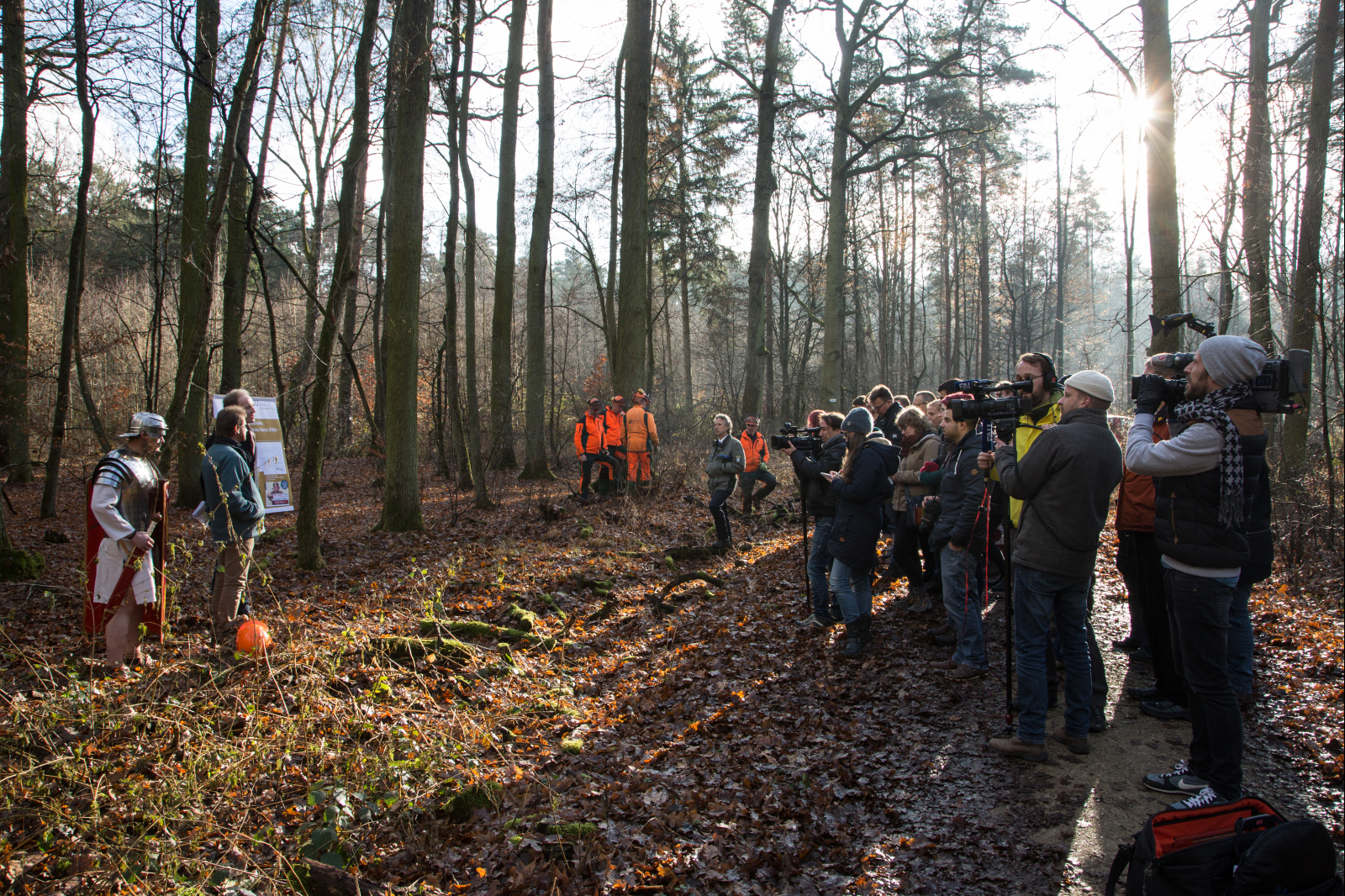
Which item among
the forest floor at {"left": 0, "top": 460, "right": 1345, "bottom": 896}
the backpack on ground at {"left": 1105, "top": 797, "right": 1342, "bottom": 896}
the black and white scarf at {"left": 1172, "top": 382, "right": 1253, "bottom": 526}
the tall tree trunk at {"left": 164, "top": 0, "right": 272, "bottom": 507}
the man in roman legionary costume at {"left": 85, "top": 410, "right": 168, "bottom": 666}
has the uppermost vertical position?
the tall tree trunk at {"left": 164, "top": 0, "right": 272, "bottom": 507}

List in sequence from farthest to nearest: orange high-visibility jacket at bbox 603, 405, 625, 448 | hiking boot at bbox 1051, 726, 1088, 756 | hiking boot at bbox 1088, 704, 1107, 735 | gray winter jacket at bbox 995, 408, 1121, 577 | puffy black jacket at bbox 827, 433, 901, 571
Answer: orange high-visibility jacket at bbox 603, 405, 625, 448, puffy black jacket at bbox 827, 433, 901, 571, hiking boot at bbox 1088, 704, 1107, 735, hiking boot at bbox 1051, 726, 1088, 756, gray winter jacket at bbox 995, 408, 1121, 577

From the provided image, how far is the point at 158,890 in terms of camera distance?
283cm

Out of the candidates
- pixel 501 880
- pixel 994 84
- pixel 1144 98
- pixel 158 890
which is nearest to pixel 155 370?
pixel 158 890

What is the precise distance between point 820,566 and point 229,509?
5017 millimetres

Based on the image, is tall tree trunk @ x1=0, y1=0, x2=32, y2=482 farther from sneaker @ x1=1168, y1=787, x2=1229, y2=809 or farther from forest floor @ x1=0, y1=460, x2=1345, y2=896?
sneaker @ x1=1168, y1=787, x2=1229, y2=809

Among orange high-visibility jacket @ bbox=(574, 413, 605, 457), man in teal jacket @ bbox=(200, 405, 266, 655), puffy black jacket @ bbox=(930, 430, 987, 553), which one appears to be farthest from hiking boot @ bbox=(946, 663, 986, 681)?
orange high-visibility jacket @ bbox=(574, 413, 605, 457)

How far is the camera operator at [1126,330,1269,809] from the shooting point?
132 inches

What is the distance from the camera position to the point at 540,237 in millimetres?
15039

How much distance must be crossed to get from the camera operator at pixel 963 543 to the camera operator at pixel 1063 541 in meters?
1.05

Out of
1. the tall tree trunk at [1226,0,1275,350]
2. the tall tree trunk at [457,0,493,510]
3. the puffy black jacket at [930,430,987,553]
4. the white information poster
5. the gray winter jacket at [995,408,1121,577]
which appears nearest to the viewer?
the gray winter jacket at [995,408,1121,577]

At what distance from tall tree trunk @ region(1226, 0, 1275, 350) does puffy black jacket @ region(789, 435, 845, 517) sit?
22.3 feet

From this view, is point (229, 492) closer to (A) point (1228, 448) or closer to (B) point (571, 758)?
(B) point (571, 758)

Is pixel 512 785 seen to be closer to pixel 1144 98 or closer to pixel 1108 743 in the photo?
pixel 1108 743

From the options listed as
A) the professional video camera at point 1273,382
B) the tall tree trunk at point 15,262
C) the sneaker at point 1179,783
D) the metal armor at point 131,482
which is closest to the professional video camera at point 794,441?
the professional video camera at point 1273,382
